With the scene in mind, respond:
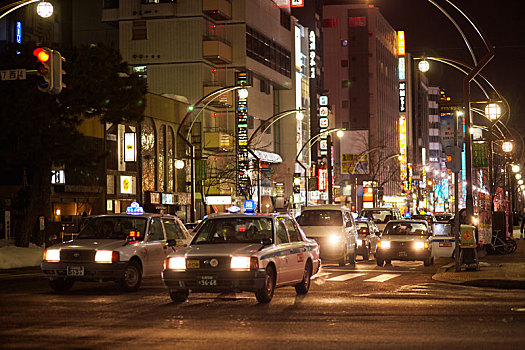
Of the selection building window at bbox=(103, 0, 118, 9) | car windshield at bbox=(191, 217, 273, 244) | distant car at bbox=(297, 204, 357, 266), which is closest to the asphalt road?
car windshield at bbox=(191, 217, 273, 244)

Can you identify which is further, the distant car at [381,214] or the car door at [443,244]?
the distant car at [381,214]

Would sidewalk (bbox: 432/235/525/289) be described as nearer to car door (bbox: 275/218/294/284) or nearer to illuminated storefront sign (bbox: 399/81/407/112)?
car door (bbox: 275/218/294/284)

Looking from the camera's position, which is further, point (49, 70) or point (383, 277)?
point (383, 277)

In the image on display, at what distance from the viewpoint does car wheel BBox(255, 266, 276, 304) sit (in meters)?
16.0

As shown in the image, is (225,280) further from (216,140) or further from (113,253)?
(216,140)

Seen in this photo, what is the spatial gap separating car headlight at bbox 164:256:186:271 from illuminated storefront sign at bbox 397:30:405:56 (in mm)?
155144

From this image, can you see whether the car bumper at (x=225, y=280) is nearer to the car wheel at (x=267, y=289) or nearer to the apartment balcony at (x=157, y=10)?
the car wheel at (x=267, y=289)

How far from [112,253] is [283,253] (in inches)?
144

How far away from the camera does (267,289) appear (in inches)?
638

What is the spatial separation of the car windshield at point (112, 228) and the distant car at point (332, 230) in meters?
10.2

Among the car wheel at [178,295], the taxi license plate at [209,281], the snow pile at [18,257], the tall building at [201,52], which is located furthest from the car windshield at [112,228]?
the tall building at [201,52]

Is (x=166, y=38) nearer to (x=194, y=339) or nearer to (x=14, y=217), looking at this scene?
(x=14, y=217)

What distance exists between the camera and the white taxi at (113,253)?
18438 millimetres

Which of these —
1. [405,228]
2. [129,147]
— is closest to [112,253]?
[405,228]
